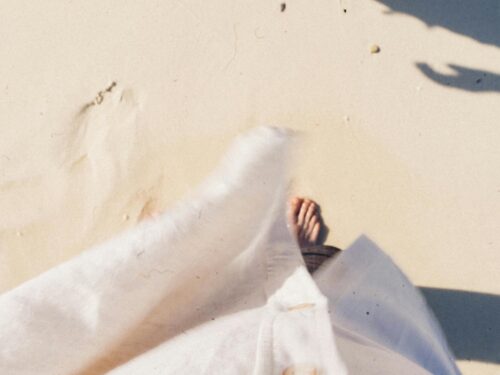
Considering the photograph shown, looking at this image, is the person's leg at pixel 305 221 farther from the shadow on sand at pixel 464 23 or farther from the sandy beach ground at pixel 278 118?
→ the shadow on sand at pixel 464 23

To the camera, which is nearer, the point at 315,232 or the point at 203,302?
the point at 203,302

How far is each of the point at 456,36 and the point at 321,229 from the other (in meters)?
0.84

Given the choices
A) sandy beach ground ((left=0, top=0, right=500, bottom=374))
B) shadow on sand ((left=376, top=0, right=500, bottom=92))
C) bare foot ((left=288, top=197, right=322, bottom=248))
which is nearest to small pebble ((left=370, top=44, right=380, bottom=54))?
sandy beach ground ((left=0, top=0, right=500, bottom=374))

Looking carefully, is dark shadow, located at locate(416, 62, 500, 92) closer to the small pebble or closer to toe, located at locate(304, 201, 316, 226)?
the small pebble

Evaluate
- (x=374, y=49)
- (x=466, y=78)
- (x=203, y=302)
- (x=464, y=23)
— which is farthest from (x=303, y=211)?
(x=203, y=302)

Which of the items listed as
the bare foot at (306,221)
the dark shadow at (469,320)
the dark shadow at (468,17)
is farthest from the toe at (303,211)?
the dark shadow at (468,17)

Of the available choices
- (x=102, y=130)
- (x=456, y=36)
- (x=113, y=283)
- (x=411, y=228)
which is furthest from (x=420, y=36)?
(x=113, y=283)

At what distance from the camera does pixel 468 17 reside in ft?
7.30

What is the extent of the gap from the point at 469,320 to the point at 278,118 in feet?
3.21

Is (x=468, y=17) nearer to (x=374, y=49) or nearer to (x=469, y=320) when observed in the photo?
(x=374, y=49)

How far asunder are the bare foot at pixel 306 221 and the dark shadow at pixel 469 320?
1.39 feet

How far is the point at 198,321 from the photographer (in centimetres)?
121

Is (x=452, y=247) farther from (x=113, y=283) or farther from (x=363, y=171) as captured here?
(x=113, y=283)

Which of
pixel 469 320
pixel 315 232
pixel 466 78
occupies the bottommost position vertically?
pixel 469 320
